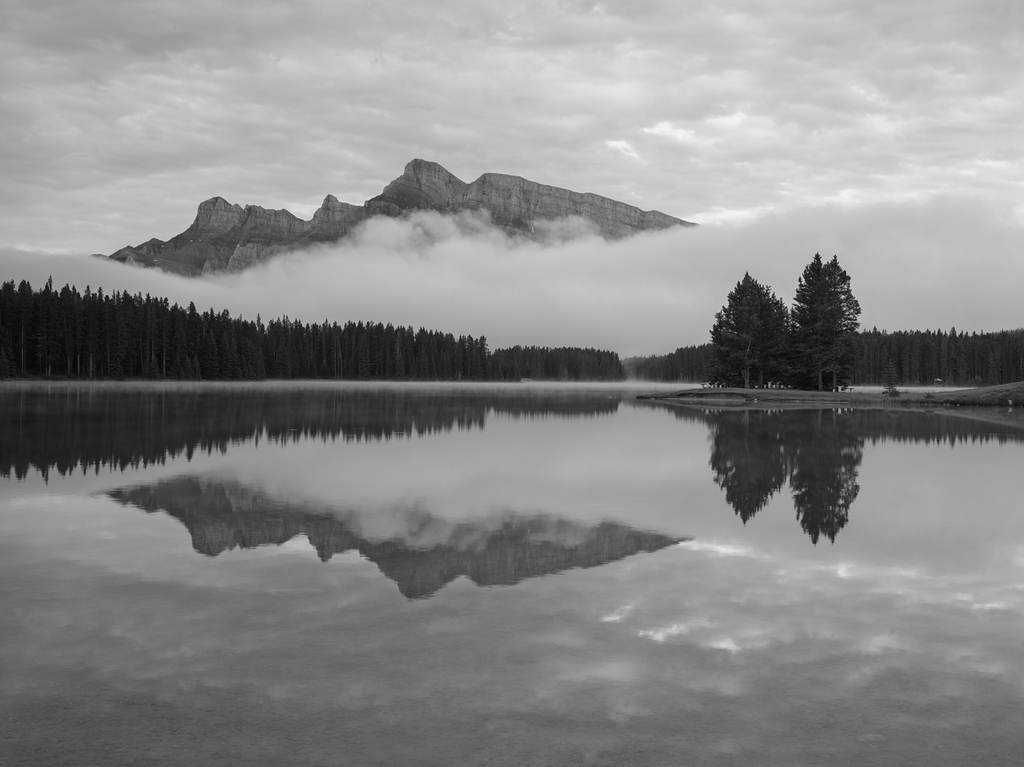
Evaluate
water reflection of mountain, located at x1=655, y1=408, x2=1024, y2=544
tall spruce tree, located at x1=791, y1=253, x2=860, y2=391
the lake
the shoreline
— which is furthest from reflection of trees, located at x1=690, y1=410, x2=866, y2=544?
tall spruce tree, located at x1=791, y1=253, x2=860, y2=391

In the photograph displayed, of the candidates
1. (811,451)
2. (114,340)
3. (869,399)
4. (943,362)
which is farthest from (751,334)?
(943,362)

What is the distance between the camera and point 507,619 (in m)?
9.16

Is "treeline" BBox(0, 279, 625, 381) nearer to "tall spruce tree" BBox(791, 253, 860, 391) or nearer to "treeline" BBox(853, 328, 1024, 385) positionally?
"tall spruce tree" BBox(791, 253, 860, 391)

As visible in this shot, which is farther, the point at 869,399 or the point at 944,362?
the point at 944,362

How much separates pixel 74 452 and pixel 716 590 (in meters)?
22.3

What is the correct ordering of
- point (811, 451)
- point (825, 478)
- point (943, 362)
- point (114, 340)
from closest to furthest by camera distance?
point (825, 478) → point (811, 451) → point (114, 340) → point (943, 362)

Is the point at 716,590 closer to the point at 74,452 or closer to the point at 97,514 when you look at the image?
the point at 97,514

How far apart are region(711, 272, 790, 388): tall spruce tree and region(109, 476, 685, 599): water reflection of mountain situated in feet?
248

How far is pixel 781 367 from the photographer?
289 feet

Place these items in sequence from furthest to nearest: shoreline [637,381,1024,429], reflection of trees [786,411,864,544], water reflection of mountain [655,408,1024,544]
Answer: shoreline [637,381,1024,429], water reflection of mountain [655,408,1024,544], reflection of trees [786,411,864,544]

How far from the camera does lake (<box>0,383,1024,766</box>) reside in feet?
20.9

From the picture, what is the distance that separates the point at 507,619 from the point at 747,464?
56.0ft

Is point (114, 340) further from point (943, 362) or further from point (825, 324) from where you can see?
point (943, 362)

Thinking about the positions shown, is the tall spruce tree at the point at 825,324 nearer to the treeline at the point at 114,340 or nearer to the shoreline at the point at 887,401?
the shoreline at the point at 887,401
